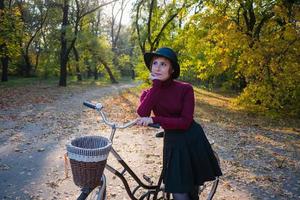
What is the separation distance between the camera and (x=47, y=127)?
32.4ft

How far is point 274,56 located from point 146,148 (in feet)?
22.6

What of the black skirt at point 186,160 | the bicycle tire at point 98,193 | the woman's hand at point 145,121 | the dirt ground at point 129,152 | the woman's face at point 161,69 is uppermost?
the woman's face at point 161,69

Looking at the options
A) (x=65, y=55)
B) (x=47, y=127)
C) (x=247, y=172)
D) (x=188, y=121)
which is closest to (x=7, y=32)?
(x=65, y=55)

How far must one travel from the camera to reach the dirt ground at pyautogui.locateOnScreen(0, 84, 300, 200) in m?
5.39

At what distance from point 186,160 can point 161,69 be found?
0.85m

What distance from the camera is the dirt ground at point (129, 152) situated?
5391 millimetres

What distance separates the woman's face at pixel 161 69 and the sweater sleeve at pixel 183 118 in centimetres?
23

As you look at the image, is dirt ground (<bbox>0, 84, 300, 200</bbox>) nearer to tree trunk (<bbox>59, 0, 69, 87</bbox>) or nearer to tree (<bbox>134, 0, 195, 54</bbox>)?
tree (<bbox>134, 0, 195, 54</bbox>)

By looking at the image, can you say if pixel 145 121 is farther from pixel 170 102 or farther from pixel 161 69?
pixel 161 69

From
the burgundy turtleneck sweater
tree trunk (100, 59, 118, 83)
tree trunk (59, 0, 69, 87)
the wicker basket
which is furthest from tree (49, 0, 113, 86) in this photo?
the wicker basket

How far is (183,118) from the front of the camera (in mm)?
2826

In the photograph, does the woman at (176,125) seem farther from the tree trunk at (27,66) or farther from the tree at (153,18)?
the tree trunk at (27,66)

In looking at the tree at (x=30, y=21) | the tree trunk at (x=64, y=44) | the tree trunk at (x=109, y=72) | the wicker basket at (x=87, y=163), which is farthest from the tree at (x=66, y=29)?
→ the wicker basket at (x=87, y=163)

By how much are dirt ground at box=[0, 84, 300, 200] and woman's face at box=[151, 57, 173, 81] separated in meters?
1.66
